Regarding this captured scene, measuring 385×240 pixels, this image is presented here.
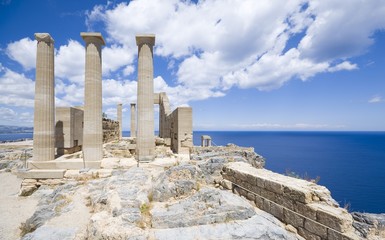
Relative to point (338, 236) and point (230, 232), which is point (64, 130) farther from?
point (338, 236)

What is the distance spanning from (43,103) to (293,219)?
1365cm

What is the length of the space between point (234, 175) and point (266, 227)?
111 inches

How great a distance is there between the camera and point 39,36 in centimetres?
1204

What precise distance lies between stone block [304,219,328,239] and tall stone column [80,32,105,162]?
37.6 feet

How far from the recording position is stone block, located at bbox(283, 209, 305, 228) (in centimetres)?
544

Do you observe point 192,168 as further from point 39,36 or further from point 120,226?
point 39,36

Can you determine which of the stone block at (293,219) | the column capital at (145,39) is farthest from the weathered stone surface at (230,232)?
the column capital at (145,39)

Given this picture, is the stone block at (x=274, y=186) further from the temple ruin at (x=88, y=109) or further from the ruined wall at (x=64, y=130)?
the ruined wall at (x=64, y=130)

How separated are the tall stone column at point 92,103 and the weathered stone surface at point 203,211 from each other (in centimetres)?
794

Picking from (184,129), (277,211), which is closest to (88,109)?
(184,129)

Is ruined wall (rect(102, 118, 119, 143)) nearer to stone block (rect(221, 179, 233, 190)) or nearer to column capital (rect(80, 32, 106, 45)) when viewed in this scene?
column capital (rect(80, 32, 106, 45))

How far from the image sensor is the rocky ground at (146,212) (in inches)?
202

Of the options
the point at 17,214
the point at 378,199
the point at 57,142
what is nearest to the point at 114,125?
the point at 57,142

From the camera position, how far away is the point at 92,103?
41.8ft
